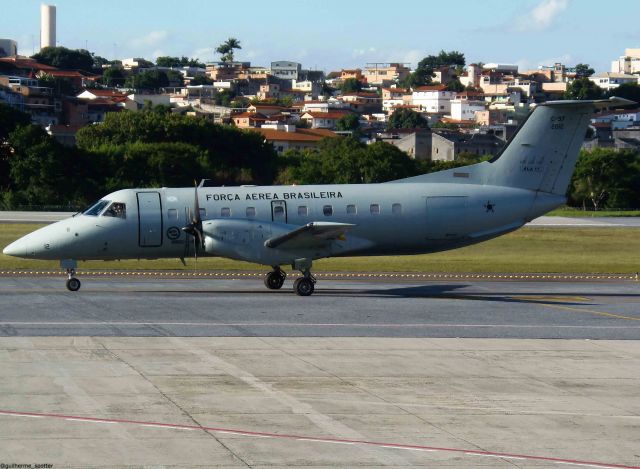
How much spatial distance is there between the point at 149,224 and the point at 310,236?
5281mm

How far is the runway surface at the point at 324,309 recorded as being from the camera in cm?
2884

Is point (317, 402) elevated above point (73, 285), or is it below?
below

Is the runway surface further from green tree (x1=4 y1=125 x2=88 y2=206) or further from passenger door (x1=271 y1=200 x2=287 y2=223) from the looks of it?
green tree (x1=4 y1=125 x2=88 y2=206)

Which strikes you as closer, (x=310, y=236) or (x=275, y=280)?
(x=310, y=236)

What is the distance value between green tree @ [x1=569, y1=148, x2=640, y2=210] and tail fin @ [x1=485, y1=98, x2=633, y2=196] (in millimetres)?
83512

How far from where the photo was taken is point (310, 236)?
3547cm

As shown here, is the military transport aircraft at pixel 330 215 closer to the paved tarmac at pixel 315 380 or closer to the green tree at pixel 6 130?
the paved tarmac at pixel 315 380

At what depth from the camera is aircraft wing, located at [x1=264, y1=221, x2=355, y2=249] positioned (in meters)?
35.0

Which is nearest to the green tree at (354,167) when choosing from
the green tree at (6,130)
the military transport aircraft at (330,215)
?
the green tree at (6,130)

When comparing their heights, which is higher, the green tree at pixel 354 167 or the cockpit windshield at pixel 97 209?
the green tree at pixel 354 167

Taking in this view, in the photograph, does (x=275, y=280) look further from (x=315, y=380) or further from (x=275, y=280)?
A: (x=315, y=380)

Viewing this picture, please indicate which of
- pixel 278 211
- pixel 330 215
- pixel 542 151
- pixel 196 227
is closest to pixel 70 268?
pixel 196 227

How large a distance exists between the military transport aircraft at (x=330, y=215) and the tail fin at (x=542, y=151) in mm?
35

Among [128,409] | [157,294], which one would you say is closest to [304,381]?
[128,409]
